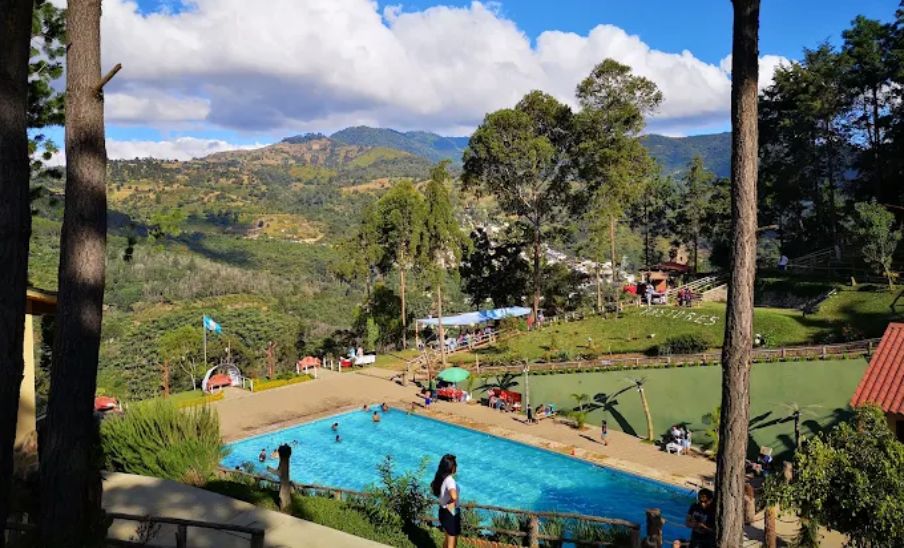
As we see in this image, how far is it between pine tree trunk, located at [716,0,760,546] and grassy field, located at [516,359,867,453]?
10860 mm

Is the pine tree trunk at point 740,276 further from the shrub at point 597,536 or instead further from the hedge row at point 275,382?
the hedge row at point 275,382

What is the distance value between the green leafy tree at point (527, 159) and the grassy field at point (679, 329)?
11.7 ft

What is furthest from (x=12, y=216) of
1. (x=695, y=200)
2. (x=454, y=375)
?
(x=695, y=200)

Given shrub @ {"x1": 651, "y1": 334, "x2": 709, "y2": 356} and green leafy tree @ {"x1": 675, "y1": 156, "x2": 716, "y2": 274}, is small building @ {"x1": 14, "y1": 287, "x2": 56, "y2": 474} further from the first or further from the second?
green leafy tree @ {"x1": 675, "y1": 156, "x2": 716, "y2": 274}

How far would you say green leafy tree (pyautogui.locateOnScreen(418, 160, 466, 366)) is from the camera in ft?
86.0

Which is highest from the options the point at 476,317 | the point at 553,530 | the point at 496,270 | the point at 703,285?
the point at 496,270

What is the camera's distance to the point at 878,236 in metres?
22.4

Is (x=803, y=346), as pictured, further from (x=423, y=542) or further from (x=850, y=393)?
(x=423, y=542)

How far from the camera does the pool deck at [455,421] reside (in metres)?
13.9

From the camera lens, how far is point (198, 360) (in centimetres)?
2850

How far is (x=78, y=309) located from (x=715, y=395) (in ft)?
54.1

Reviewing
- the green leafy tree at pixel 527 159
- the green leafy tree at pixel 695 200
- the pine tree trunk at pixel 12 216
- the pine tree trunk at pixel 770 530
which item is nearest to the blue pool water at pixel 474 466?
the pine tree trunk at pixel 770 530

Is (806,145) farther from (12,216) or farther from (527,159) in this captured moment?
(12,216)

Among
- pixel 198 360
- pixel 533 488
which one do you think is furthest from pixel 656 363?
pixel 198 360
